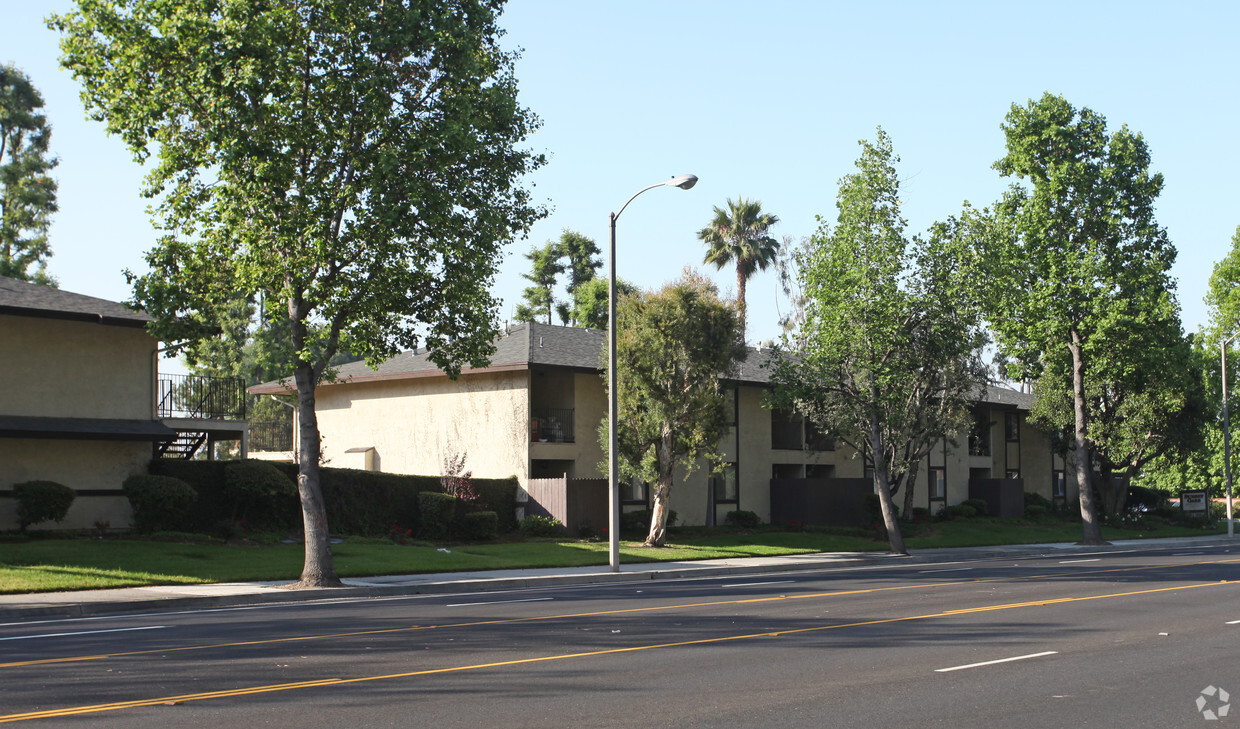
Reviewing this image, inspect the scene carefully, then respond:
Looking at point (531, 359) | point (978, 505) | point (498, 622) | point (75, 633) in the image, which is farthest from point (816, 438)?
point (75, 633)

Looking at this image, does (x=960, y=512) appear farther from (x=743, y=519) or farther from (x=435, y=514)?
(x=435, y=514)

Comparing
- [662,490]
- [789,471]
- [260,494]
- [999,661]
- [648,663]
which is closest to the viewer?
[648,663]

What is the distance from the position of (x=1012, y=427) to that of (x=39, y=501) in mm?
48531

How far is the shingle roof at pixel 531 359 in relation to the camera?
3662cm

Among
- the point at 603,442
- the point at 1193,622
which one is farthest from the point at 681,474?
the point at 1193,622

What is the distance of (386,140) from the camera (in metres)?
22.1

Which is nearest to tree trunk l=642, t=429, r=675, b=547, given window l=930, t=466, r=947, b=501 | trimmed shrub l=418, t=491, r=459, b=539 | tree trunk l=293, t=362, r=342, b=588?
trimmed shrub l=418, t=491, r=459, b=539

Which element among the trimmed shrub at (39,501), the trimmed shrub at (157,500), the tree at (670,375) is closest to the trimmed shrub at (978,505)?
the tree at (670,375)

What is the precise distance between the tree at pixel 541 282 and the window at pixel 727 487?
2764 centimetres

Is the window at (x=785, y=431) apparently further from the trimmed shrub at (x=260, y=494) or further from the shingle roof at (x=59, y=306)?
the shingle roof at (x=59, y=306)

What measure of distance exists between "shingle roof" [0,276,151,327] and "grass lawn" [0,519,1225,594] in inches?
218

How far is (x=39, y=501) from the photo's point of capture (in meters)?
25.9

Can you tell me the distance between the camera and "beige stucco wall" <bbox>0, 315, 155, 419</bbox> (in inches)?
1091

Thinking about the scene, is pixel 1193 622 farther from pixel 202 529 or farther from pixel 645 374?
pixel 202 529
